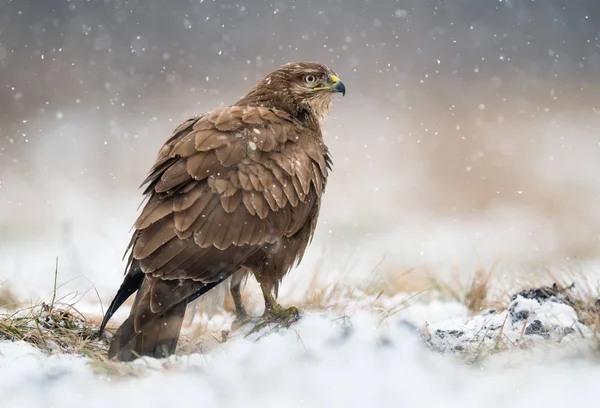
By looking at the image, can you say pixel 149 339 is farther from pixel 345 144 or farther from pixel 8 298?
pixel 345 144

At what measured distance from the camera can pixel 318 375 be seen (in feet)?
13.0

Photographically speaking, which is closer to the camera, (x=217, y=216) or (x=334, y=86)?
(x=217, y=216)

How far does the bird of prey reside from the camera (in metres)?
4.40

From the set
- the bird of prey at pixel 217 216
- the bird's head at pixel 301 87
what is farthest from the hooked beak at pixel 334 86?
the bird of prey at pixel 217 216

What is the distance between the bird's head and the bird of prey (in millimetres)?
360

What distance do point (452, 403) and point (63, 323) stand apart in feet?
8.34

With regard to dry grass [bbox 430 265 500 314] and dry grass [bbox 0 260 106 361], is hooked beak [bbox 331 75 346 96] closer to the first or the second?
dry grass [bbox 430 265 500 314]

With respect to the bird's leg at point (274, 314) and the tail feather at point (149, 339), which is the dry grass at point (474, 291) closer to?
the bird's leg at point (274, 314)

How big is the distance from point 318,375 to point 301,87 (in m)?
2.44

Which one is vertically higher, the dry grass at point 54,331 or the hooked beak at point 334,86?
the hooked beak at point 334,86

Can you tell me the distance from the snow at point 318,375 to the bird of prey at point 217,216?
1.00ft

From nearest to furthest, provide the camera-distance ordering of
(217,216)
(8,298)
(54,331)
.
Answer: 1. (217,216)
2. (54,331)
3. (8,298)

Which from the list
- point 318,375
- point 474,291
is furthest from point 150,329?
point 474,291

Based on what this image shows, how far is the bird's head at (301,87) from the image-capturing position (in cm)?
568
